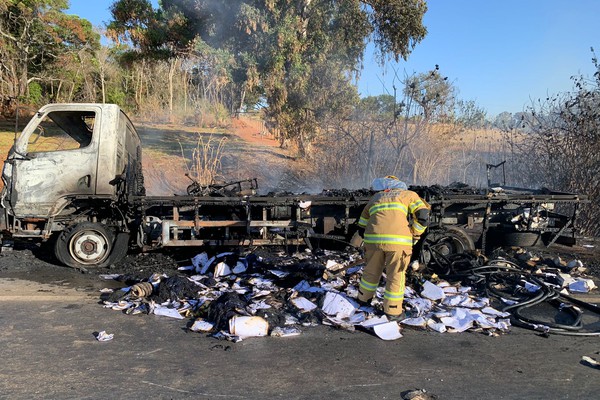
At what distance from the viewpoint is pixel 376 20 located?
12148mm

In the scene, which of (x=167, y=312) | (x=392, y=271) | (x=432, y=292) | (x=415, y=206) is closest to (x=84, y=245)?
(x=167, y=312)

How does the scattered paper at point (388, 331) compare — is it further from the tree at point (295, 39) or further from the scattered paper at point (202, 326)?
the tree at point (295, 39)

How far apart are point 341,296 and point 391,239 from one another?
85 centimetres

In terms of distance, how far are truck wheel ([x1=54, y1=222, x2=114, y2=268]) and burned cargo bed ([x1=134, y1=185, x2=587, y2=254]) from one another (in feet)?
1.90

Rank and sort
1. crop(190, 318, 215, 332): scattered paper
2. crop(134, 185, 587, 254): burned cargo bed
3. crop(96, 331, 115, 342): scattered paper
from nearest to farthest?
crop(96, 331, 115, 342): scattered paper, crop(190, 318, 215, 332): scattered paper, crop(134, 185, 587, 254): burned cargo bed

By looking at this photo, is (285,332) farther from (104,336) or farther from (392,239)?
(104,336)

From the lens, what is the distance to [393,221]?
15.1ft

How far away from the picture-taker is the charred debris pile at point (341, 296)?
439 cm

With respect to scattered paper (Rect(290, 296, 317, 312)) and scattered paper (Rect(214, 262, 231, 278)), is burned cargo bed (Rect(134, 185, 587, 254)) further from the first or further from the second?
scattered paper (Rect(290, 296, 317, 312))

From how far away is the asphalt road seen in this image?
3193mm

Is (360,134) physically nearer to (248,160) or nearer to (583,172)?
(248,160)

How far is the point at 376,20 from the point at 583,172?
634cm

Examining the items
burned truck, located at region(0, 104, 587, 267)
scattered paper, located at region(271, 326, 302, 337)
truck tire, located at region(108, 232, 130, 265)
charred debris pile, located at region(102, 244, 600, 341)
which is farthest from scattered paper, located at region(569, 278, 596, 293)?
truck tire, located at region(108, 232, 130, 265)

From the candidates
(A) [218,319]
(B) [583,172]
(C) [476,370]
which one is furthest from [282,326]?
(B) [583,172]
